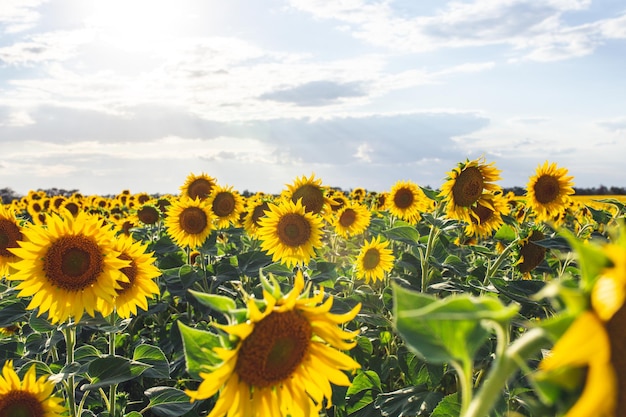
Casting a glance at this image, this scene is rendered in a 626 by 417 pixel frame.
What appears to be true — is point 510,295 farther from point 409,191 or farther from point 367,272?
point 409,191

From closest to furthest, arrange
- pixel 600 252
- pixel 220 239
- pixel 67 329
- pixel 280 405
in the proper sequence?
1. pixel 600 252
2. pixel 280 405
3. pixel 67 329
4. pixel 220 239

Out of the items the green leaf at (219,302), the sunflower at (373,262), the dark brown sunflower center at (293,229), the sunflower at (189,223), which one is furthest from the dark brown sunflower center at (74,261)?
the sunflower at (373,262)

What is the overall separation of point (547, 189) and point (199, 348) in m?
6.98

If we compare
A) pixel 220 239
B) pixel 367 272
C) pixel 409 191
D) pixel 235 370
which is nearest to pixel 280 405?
pixel 235 370

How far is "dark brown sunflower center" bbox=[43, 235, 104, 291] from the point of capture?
3.42 m

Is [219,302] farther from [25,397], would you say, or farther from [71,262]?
[71,262]

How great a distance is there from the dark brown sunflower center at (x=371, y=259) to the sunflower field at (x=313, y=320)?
15mm

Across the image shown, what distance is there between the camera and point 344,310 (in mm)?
3842

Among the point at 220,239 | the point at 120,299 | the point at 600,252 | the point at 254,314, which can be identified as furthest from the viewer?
the point at 220,239

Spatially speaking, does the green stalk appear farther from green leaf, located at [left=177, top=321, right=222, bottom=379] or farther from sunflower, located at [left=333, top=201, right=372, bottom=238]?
sunflower, located at [left=333, top=201, right=372, bottom=238]

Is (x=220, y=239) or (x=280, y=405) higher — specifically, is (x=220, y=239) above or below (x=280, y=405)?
below

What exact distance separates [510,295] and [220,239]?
8720 mm

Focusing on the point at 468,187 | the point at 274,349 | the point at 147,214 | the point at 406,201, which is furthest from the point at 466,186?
the point at 147,214

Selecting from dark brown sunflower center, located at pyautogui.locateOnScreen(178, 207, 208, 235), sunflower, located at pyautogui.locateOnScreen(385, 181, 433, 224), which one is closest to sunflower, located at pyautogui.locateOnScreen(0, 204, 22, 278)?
dark brown sunflower center, located at pyautogui.locateOnScreen(178, 207, 208, 235)
